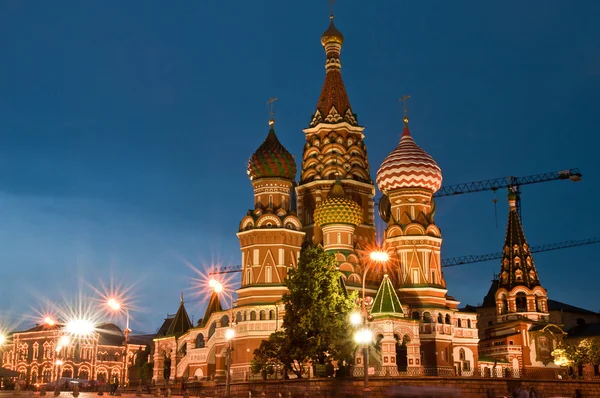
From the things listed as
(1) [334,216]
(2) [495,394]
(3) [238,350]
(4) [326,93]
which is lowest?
(2) [495,394]

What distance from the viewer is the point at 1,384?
57.8 m

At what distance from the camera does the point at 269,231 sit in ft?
186

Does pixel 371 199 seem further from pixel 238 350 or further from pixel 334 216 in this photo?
pixel 238 350

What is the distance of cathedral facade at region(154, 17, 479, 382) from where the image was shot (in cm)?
5403

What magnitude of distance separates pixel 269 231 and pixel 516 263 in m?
22.6

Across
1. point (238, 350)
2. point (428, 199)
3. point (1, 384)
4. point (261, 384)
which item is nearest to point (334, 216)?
point (428, 199)

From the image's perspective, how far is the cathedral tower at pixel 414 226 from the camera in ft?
185

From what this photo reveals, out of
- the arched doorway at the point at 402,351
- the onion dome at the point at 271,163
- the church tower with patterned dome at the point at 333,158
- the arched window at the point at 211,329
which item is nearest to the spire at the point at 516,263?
the church tower with patterned dome at the point at 333,158

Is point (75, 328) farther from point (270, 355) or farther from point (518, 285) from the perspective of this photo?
point (518, 285)

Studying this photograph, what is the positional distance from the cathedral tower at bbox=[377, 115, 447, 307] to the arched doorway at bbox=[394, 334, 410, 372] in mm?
4361

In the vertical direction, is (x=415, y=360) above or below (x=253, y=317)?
below

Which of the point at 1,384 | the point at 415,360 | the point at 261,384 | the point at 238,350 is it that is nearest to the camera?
the point at 261,384

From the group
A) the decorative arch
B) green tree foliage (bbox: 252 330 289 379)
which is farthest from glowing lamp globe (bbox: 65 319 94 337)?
green tree foliage (bbox: 252 330 289 379)

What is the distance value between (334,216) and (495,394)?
62.9 feet
